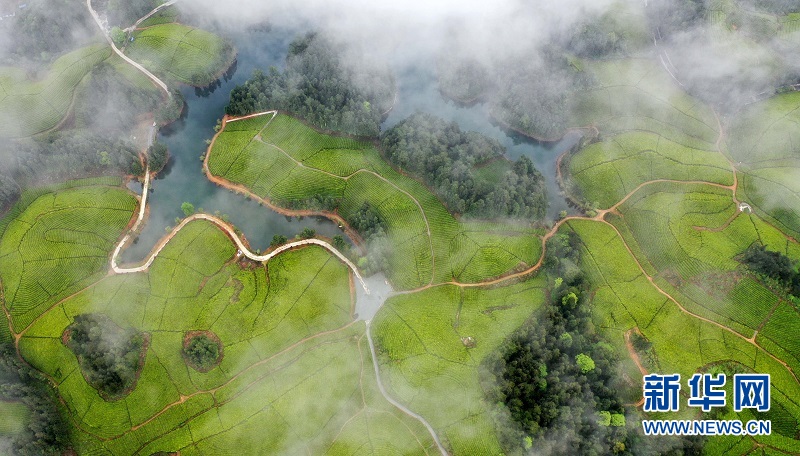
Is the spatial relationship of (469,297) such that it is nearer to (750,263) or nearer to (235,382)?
(235,382)

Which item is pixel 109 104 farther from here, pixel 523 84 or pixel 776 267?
pixel 776 267

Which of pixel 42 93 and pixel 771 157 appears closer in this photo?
pixel 771 157

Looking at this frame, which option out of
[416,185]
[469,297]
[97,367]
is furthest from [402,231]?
[97,367]

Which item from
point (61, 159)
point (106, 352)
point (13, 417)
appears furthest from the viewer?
point (61, 159)

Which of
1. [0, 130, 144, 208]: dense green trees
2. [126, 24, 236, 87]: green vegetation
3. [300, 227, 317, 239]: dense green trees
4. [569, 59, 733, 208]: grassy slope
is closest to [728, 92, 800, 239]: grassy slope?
[569, 59, 733, 208]: grassy slope

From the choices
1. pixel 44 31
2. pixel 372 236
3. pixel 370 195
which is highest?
pixel 44 31

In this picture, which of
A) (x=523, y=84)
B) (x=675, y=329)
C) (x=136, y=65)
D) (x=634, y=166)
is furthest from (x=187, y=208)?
(x=675, y=329)
